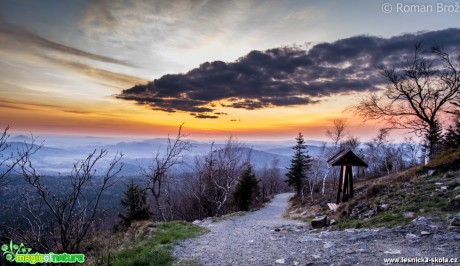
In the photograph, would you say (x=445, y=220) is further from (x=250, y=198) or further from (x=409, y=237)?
(x=250, y=198)

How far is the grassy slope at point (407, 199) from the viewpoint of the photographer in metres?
10.9

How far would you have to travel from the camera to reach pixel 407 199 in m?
12.5

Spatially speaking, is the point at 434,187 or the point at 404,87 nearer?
the point at 434,187

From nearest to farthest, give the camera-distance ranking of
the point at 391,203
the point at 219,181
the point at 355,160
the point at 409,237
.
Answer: the point at 409,237 → the point at 391,203 → the point at 355,160 → the point at 219,181

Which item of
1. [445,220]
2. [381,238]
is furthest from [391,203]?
[381,238]

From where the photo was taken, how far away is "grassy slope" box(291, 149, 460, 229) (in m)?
10.9

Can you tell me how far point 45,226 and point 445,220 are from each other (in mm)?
11892

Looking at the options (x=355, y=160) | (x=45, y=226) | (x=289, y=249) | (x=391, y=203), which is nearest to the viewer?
(x=45, y=226)

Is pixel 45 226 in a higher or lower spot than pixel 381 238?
higher


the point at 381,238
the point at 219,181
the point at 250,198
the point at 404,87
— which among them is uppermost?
the point at 404,87

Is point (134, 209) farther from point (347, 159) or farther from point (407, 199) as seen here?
point (407, 199)

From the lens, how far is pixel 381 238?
365 inches

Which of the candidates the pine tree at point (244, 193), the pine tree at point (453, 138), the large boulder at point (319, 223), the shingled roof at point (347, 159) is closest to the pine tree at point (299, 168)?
the pine tree at point (244, 193)

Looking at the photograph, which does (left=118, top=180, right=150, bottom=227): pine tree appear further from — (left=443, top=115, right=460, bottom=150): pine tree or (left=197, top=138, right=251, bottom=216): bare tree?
(left=443, top=115, right=460, bottom=150): pine tree
